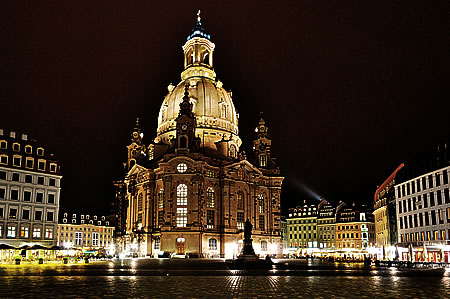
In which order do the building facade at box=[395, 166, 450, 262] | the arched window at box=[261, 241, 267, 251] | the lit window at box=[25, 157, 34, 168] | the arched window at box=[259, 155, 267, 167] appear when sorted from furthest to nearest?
the arched window at box=[259, 155, 267, 167] → the arched window at box=[261, 241, 267, 251] → the lit window at box=[25, 157, 34, 168] → the building facade at box=[395, 166, 450, 262]

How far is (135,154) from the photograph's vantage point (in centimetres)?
11675

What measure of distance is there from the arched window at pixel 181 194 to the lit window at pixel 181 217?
129cm

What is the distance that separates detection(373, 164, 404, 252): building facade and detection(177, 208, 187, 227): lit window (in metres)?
A: 41.9

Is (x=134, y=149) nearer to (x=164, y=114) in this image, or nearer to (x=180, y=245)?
(x=164, y=114)

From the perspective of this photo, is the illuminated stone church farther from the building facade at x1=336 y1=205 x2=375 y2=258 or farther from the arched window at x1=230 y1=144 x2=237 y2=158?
the building facade at x1=336 y1=205 x2=375 y2=258

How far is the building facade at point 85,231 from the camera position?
502ft

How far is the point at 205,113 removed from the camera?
116m

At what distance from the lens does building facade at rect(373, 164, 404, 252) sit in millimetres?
95312

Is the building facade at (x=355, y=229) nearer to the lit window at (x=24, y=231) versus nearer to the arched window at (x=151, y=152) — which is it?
the arched window at (x=151, y=152)

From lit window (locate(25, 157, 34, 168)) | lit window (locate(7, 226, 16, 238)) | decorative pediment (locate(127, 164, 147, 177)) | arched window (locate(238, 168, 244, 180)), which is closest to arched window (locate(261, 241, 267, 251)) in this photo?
arched window (locate(238, 168, 244, 180))

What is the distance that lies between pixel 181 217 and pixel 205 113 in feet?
99.9

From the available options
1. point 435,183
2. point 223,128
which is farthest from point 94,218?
point 435,183

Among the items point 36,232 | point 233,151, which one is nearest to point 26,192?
point 36,232

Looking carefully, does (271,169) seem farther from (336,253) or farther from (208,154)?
(336,253)
